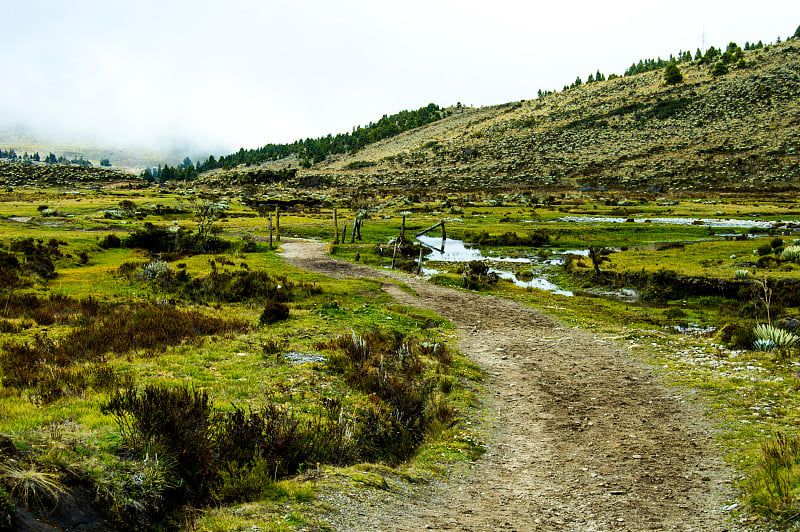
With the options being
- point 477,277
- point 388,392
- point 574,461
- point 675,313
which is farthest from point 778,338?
point 477,277

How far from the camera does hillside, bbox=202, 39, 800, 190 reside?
8319 centimetres

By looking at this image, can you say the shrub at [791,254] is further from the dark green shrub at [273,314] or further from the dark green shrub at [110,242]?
the dark green shrub at [110,242]

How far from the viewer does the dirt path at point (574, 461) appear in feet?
21.6

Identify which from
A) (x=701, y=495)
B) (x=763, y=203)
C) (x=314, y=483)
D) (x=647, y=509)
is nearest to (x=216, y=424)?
(x=314, y=483)

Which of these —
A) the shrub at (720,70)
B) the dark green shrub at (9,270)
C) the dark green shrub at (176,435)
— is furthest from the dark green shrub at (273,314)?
the shrub at (720,70)

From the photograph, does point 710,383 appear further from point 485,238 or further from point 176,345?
point 485,238

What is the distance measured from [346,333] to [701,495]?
1056 centimetres

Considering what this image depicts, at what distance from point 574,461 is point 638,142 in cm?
11399

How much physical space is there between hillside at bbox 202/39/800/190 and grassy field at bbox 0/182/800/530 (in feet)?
198

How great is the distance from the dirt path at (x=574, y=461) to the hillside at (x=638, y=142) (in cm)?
7945

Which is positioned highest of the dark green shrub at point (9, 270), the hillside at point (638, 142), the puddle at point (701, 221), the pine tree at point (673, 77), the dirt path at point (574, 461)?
the pine tree at point (673, 77)

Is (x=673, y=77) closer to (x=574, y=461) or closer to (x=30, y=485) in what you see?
(x=574, y=461)

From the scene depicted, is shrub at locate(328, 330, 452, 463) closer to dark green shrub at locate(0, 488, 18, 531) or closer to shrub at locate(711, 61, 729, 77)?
dark green shrub at locate(0, 488, 18, 531)

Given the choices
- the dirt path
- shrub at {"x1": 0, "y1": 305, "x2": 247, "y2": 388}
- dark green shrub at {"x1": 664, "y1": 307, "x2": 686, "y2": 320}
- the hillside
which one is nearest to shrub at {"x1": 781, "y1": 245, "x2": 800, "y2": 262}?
dark green shrub at {"x1": 664, "y1": 307, "x2": 686, "y2": 320}
